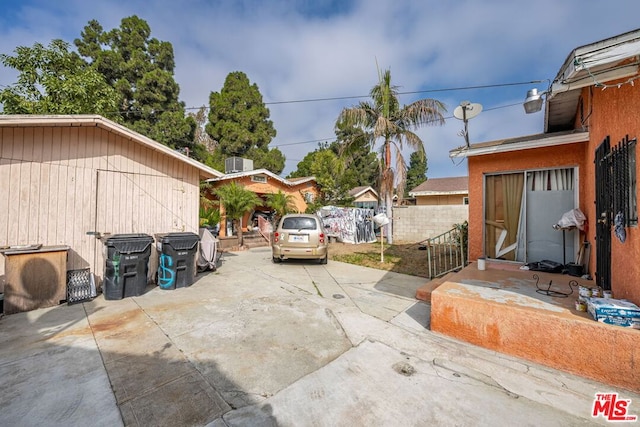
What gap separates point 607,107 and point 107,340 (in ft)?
24.7

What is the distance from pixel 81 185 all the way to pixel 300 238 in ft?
17.6

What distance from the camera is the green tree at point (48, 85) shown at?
963cm

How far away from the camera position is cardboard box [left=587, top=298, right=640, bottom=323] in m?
2.56

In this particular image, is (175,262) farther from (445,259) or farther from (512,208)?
(512,208)

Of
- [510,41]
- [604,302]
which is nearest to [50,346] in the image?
[604,302]

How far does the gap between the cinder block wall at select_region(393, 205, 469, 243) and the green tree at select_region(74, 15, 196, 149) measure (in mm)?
18113

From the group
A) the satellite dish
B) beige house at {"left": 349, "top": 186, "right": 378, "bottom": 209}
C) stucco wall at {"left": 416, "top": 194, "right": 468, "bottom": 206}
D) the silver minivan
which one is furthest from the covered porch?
beige house at {"left": 349, "top": 186, "right": 378, "bottom": 209}

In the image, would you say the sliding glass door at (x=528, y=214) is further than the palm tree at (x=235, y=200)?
No

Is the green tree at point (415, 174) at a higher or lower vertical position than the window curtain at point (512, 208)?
higher

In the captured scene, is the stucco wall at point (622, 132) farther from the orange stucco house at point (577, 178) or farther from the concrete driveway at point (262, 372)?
the concrete driveway at point (262, 372)

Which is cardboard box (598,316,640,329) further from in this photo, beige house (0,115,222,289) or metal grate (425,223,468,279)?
beige house (0,115,222,289)

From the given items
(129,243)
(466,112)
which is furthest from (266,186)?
(466,112)

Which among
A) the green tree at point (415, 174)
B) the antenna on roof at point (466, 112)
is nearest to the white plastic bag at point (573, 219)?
the antenna on roof at point (466, 112)

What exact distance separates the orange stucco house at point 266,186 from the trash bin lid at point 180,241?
21.4ft
